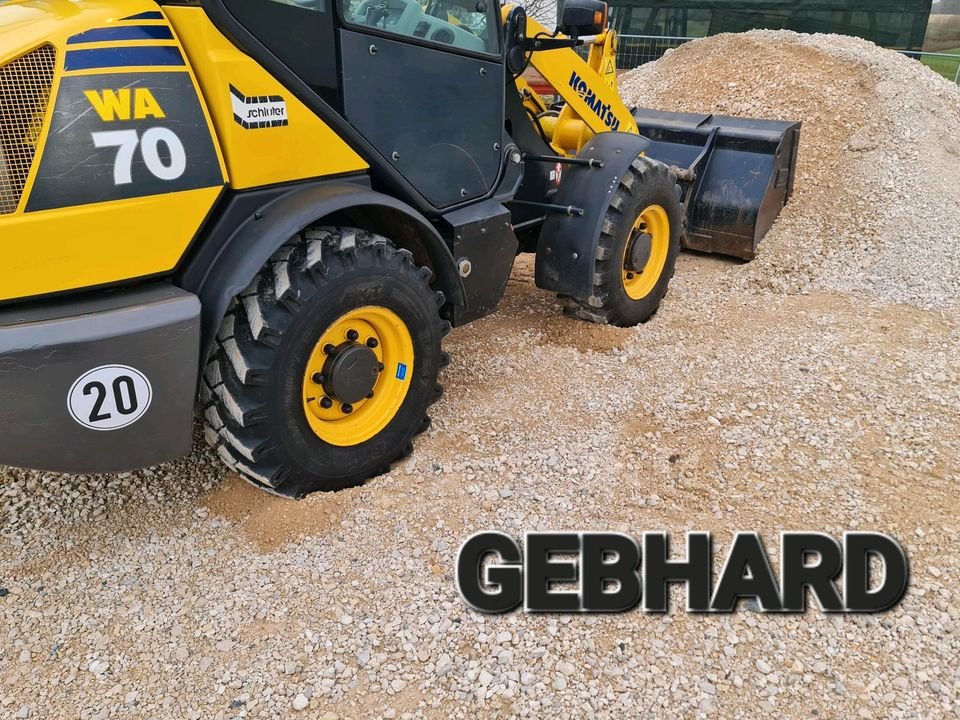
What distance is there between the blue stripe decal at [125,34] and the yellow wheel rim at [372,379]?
109 centimetres

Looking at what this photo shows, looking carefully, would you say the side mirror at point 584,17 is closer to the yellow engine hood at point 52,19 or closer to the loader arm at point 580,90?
the loader arm at point 580,90

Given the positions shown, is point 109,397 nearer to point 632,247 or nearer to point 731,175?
point 632,247

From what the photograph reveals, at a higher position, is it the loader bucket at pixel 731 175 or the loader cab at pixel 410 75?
the loader cab at pixel 410 75

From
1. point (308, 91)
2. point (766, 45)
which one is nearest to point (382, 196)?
point (308, 91)

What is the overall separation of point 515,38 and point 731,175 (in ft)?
8.20

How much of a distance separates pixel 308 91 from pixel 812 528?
8.22ft

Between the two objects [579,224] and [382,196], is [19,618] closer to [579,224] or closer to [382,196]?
[382,196]

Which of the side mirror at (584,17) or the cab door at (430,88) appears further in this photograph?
the side mirror at (584,17)

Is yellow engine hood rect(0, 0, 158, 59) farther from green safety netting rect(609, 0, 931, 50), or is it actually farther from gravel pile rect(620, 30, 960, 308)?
green safety netting rect(609, 0, 931, 50)

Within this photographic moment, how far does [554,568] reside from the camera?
2.84 metres

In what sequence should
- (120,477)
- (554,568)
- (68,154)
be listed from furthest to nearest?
1. (120,477)
2. (554,568)
3. (68,154)

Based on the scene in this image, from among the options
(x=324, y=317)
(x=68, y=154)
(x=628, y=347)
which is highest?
(x=68, y=154)

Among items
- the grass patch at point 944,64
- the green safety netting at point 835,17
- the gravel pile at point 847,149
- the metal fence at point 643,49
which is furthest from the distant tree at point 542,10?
the grass patch at point 944,64

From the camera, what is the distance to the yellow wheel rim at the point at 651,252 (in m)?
4.76
